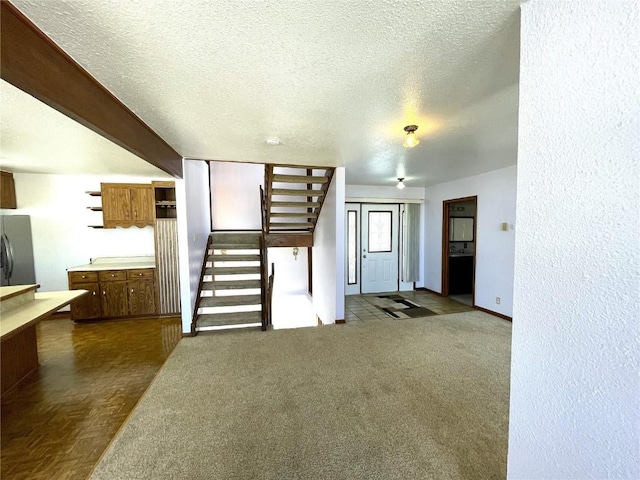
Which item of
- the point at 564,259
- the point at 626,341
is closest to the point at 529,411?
the point at 626,341

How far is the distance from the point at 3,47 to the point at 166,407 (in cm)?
240

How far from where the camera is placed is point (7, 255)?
388cm

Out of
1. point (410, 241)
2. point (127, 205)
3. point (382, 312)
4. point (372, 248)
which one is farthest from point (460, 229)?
point (127, 205)

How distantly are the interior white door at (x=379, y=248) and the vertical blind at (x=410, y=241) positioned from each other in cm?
18

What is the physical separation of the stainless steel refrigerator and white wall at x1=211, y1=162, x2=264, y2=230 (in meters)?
3.00

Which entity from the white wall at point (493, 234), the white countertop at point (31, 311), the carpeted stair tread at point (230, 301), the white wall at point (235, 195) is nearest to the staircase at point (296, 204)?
the white wall at point (235, 195)

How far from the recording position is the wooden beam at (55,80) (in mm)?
1113

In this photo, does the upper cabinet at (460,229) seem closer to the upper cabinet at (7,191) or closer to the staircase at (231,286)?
the staircase at (231,286)

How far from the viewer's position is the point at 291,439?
1749mm

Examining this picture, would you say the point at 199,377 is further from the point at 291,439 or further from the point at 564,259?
the point at 564,259

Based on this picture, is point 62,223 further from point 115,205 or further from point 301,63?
point 301,63

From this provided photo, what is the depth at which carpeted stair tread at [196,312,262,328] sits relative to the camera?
372 centimetres

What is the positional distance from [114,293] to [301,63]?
4661mm

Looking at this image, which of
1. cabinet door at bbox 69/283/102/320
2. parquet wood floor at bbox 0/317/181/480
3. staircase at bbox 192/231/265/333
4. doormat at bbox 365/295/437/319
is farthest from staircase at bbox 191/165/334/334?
doormat at bbox 365/295/437/319
